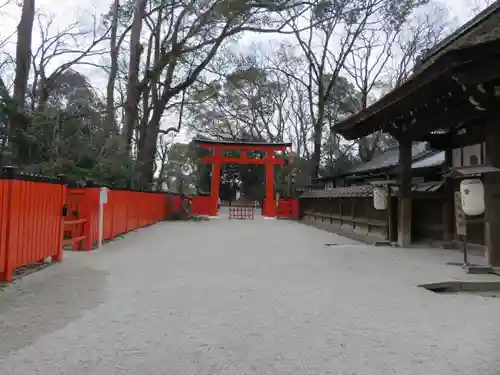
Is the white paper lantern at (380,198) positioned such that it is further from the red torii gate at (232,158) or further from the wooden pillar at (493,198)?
the red torii gate at (232,158)

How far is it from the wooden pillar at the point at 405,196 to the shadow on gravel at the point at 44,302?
6599 mm

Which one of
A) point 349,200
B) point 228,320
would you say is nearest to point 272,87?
point 349,200

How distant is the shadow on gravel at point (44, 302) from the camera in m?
3.64

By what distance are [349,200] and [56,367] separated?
12911mm

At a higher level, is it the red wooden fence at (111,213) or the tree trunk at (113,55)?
the tree trunk at (113,55)

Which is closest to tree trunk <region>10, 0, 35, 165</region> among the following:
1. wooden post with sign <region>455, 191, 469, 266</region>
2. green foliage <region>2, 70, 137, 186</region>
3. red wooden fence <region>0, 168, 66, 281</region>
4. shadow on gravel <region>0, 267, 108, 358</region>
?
green foliage <region>2, 70, 137, 186</region>

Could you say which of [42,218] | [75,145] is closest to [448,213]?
[42,218]

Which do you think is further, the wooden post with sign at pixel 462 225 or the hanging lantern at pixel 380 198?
the hanging lantern at pixel 380 198

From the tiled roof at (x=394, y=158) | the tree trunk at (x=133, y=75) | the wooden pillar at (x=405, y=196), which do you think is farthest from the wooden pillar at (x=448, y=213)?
the tree trunk at (x=133, y=75)

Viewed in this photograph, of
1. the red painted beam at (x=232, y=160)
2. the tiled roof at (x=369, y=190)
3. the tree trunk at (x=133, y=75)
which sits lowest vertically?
the tiled roof at (x=369, y=190)

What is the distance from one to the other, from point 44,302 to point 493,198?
608 centimetres

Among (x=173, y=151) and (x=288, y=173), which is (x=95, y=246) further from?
(x=173, y=151)

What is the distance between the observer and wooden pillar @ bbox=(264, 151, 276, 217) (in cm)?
2798

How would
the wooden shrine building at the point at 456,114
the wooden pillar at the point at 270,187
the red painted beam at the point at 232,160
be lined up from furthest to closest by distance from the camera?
the wooden pillar at the point at 270,187, the red painted beam at the point at 232,160, the wooden shrine building at the point at 456,114
